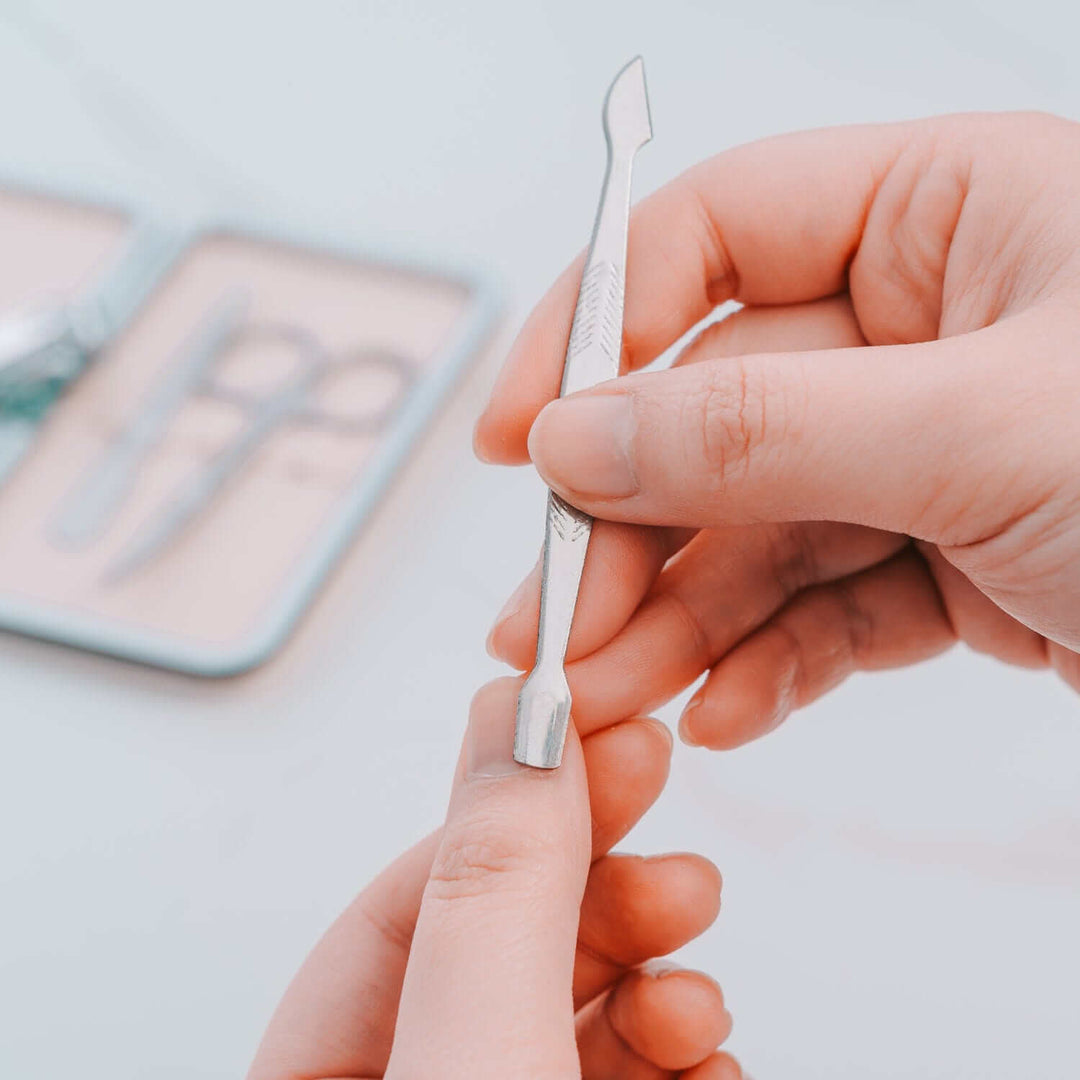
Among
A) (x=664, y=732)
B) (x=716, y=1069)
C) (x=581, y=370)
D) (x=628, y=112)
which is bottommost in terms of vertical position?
(x=716, y=1069)

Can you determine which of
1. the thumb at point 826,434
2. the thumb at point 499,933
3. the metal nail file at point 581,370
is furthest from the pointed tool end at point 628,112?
the thumb at point 499,933

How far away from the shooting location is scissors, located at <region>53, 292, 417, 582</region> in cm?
58

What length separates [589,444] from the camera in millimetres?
381

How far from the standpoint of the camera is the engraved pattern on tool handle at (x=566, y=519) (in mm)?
416

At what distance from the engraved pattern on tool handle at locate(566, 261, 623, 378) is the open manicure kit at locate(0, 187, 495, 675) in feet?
0.60

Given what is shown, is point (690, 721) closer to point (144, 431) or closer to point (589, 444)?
point (589, 444)

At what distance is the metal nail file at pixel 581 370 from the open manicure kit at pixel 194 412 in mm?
178

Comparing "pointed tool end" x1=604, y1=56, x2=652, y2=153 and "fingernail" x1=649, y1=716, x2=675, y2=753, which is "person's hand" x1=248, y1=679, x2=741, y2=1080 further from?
"pointed tool end" x1=604, y1=56, x2=652, y2=153

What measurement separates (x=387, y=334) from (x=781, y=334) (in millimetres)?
219

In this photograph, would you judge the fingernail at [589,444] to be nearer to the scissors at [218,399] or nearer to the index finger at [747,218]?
the index finger at [747,218]

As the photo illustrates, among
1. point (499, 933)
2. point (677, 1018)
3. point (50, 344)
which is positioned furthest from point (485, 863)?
point (50, 344)

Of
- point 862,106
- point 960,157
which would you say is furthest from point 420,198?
point 960,157

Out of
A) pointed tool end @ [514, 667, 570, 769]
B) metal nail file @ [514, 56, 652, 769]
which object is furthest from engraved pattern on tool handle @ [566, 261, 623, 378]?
pointed tool end @ [514, 667, 570, 769]

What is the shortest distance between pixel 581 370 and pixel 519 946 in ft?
0.62
